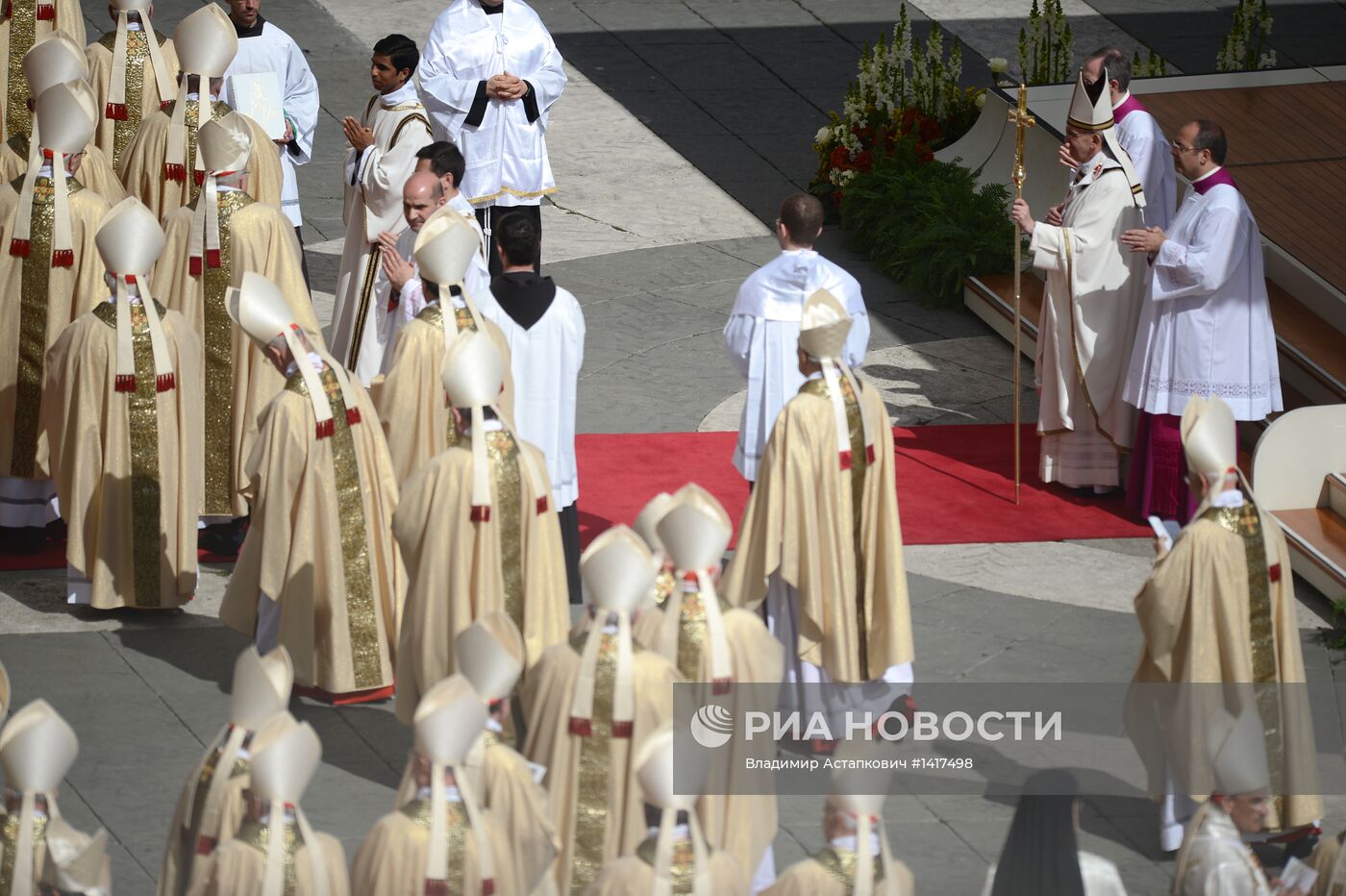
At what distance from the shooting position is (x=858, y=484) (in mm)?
8250

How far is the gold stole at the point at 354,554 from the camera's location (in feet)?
27.8

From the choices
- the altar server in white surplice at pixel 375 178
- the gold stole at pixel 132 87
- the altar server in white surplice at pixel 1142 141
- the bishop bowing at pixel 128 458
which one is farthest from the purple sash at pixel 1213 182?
the gold stole at pixel 132 87

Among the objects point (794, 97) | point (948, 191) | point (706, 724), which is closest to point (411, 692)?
point (706, 724)

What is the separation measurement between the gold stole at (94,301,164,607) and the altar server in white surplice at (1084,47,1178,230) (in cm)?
472

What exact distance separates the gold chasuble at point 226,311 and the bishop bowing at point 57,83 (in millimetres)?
499

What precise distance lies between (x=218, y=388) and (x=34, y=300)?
92cm

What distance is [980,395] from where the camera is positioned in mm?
12336

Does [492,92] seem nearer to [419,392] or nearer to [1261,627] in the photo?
[419,392]

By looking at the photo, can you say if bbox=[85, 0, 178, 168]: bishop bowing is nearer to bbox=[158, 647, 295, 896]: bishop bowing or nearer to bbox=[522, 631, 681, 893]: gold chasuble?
bbox=[522, 631, 681, 893]: gold chasuble

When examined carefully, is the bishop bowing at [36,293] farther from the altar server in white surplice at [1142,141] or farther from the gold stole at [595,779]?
the altar server in white surplice at [1142,141]

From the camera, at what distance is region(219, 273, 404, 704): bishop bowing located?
8.37 m

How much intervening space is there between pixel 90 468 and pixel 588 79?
856 cm

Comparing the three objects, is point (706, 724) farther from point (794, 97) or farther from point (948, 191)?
point (794, 97)

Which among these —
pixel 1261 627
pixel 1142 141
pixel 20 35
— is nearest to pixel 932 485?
pixel 1142 141
